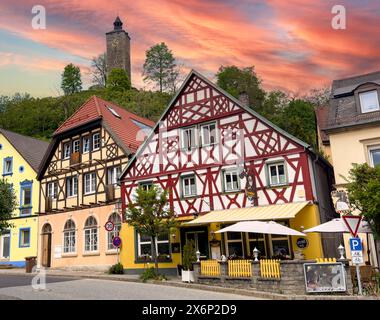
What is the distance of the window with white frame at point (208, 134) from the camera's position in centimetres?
2244

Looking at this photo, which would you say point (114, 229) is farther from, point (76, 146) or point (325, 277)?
point (325, 277)

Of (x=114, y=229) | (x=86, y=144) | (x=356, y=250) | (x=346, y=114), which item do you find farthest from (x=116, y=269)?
(x=356, y=250)

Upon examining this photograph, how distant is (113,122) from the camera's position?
90.9 ft

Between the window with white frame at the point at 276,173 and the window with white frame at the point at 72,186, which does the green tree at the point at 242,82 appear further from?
the window with white frame at the point at 276,173

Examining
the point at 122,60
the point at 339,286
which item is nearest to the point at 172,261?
the point at 339,286

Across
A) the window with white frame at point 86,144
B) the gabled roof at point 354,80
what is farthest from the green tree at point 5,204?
the gabled roof at point 354,80

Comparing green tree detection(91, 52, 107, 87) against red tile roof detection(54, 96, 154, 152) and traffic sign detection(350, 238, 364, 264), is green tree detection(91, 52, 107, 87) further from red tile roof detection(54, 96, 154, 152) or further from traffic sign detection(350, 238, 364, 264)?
traffic sign detection(350, 238, 364, 264)

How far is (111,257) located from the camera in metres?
25.0

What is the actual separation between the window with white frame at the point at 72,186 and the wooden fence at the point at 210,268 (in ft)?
43.8

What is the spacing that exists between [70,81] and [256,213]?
6602 cm

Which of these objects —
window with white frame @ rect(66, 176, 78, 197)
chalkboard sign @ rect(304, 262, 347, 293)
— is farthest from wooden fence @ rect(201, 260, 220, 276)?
window with white frame @ rect(66, 176, 78, 197)

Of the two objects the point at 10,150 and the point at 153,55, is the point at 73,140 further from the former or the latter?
the point at 153,55

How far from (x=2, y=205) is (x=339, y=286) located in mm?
13729

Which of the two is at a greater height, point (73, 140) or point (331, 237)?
point (73, 140)
